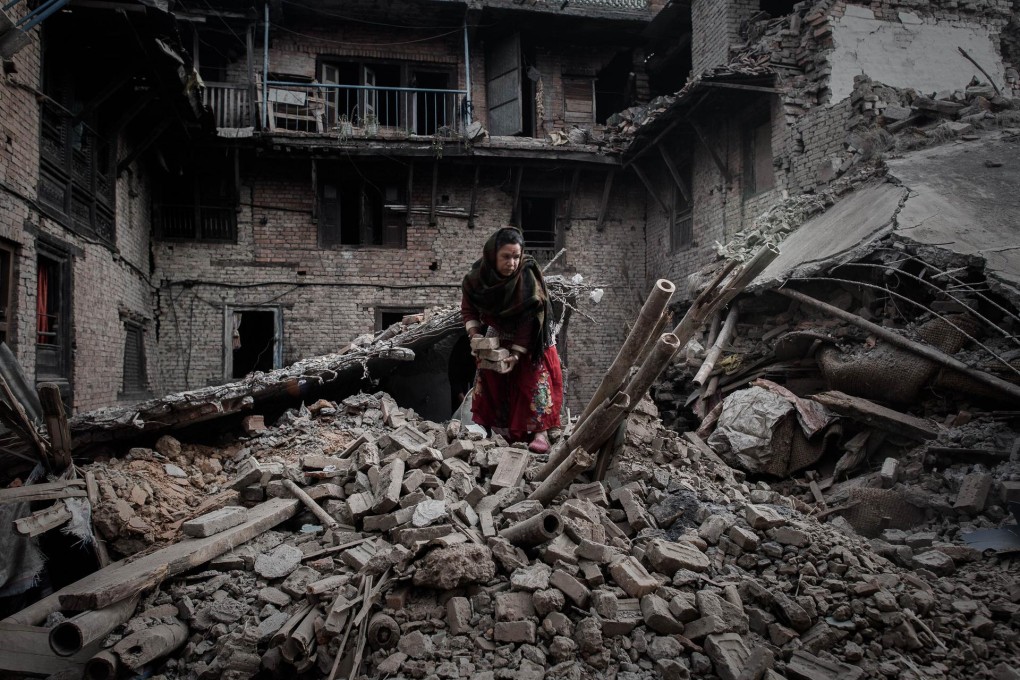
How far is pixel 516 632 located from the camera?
2645 millimetres

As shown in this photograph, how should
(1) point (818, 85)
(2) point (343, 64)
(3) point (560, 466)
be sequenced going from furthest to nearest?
1. (2) point (343, 64)
2. (1) point (818, 85)
3. (3) point (560, 466)

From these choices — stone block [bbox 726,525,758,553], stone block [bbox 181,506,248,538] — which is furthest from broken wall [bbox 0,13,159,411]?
stone block [bbox 726,525,758,553]

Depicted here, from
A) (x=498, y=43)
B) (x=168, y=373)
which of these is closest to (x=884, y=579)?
(x=168, y=373)

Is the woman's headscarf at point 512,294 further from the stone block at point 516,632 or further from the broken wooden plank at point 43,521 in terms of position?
the broken wooden plank at point 43,521

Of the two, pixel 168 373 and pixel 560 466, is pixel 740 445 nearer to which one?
pixel 560 466

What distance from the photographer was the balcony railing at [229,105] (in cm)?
1259

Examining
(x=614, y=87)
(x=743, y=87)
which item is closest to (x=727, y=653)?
(x=743, y=87)

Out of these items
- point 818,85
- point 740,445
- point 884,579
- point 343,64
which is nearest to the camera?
point 884,579

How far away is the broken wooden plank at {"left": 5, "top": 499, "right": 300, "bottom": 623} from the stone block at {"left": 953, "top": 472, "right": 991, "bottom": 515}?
502 cm

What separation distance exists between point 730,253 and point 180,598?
327 inches

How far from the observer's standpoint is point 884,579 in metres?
3.04

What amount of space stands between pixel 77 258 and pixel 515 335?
7.55 metres

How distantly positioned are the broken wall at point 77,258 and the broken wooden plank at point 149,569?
508cm

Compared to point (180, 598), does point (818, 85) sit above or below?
above
